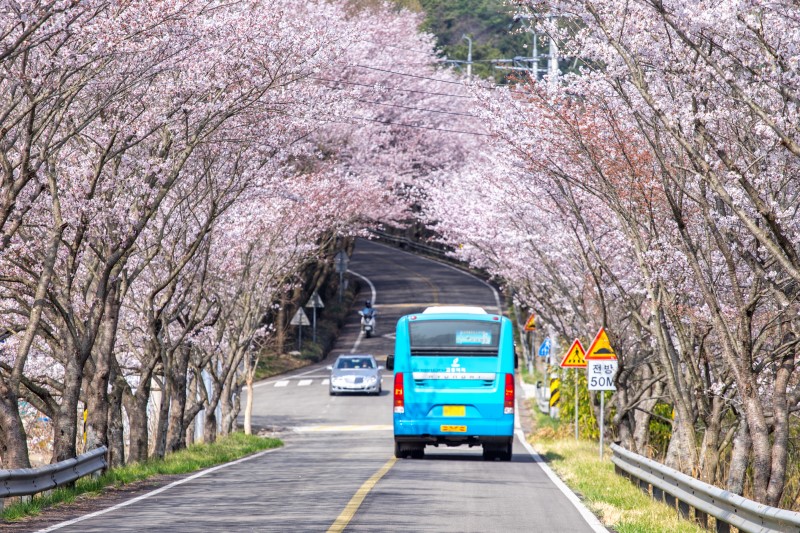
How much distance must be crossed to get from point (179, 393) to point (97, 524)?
44.3ft

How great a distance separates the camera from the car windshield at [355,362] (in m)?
46.0

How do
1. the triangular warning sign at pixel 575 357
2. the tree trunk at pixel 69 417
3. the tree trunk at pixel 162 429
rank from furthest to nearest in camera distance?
the triangular warning sign at pixel 575 357 < the tree trunk at pixel 162 429 < the tree trunk at pixel 69 417

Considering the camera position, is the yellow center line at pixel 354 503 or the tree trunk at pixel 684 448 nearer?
the yellow center line at pixel 354 503

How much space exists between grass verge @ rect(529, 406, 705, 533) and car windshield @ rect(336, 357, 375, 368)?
56.8 feet

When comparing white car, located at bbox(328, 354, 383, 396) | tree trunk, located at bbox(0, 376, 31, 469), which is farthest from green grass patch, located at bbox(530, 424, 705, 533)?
white car, located at bbox(328, 354, 383, 396)

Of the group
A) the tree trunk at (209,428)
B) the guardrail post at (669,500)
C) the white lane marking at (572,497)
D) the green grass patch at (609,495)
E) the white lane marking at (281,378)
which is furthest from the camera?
the white lane marking at (281,378)

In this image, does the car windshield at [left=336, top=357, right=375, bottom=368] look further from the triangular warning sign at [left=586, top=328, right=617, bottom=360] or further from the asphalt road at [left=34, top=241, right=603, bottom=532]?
the triangular warning sign at [left=586, top=328, right=617, bottom=360]

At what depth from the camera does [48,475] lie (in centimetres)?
1464

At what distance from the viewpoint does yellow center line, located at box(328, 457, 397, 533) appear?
11964 millimetres

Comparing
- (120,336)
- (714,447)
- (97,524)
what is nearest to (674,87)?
(714,447)

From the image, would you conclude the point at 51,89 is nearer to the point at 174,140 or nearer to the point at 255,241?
the point at 174,140

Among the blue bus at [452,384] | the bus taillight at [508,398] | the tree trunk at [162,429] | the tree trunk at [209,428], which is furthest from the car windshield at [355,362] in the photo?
the bus taillight at [508,398]

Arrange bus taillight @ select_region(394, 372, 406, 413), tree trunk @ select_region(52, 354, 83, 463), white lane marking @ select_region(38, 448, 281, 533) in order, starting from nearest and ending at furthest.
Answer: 1. white lane marking @ select_region(38, 448, 281, 533)
2. tree trunk @ select_region(52, 354, 83, 463)
3. bus taillight @ select_region(394, 372, 406, 413)

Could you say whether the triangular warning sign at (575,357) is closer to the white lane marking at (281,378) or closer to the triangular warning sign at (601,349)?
the triangular warning sign at (601,349)
